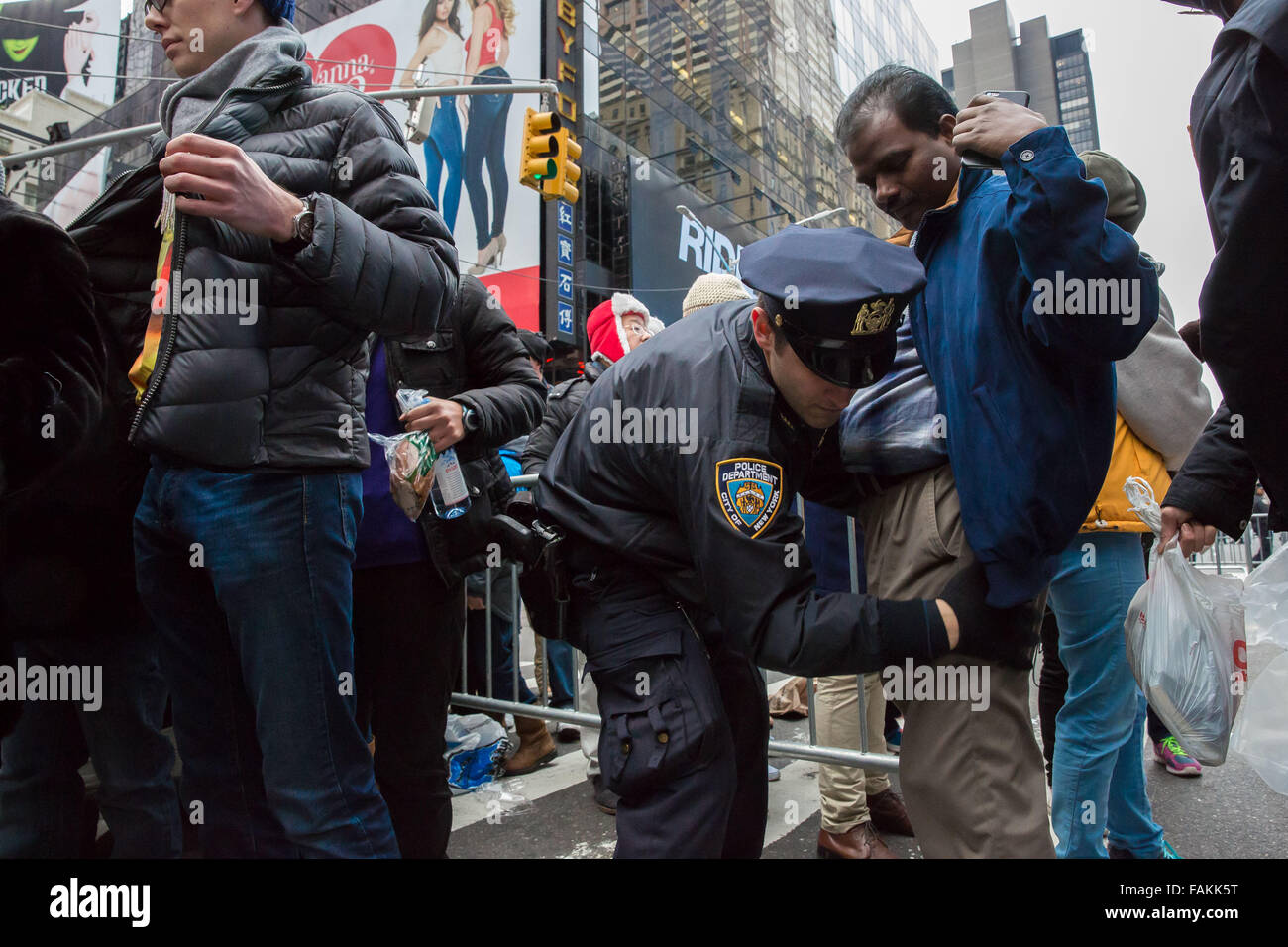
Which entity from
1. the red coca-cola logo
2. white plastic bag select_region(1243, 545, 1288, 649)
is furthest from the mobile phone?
the red coca-cola logo

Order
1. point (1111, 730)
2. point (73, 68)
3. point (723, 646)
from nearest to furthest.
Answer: point (723, 646) < point (1111, 730) < point (73, 68)

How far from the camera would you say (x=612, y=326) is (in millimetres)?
4574

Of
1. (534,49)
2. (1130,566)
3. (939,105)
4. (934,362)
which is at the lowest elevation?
(1130,566)

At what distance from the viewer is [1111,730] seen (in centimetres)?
234

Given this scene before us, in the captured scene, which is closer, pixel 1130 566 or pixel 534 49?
pixel 1130 566

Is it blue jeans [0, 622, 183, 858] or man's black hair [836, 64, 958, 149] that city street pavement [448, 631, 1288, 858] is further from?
man's black hair [836, 64, 958, 149]

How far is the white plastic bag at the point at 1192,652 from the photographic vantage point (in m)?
1.84

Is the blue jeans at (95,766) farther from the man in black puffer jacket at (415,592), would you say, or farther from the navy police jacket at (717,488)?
the navy police jacket at (717,488)

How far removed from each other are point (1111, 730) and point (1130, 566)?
498 mm

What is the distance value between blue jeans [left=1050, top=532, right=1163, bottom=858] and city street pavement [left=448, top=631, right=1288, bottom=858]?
55 cm

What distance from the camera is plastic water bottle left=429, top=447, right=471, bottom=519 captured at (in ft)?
7.64
